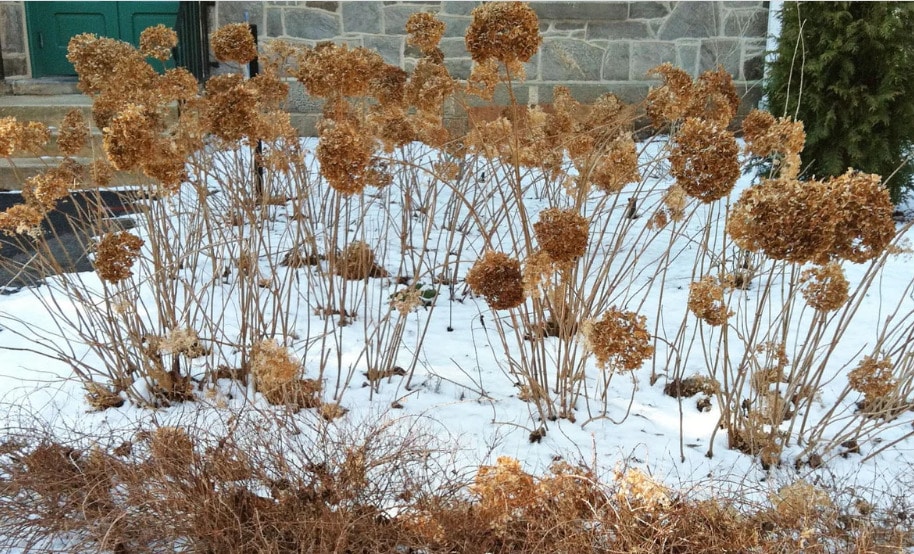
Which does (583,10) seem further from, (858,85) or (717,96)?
(717,96)

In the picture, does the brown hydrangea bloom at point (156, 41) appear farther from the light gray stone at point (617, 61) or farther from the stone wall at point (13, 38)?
the stone wall at point (13, 38)

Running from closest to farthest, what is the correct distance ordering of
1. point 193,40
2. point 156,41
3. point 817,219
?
point 817,219
point 156,41
point 193,40

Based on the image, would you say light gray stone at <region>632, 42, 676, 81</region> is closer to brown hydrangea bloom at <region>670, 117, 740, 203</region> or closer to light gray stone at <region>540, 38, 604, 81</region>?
light gray stone at <region>540, 38, 604, 81</region>

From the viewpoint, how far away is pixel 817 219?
1575 millimetres

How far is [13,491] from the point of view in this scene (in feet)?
7.02

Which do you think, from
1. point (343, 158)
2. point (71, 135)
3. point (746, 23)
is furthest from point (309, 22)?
point (343, 158)

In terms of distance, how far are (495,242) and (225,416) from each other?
2094mm

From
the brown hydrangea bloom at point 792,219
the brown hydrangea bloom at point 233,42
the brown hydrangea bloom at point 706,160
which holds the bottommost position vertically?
the brown hydrangea bloom at point 792,219

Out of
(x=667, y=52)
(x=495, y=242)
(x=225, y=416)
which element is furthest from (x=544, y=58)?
(x=225, y=416)

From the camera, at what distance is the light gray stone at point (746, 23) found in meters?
6.48

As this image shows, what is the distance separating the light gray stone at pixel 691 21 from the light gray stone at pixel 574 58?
0.55 metres

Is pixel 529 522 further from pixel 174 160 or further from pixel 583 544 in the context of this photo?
pixel 174 160

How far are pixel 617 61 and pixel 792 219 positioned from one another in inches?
209

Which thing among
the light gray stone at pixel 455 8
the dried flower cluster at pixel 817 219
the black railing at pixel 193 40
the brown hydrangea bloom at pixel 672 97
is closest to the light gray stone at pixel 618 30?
the light gray stone at pixel 455 8
